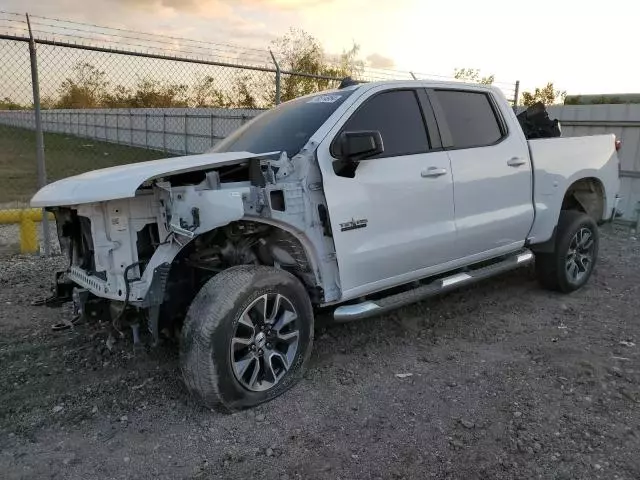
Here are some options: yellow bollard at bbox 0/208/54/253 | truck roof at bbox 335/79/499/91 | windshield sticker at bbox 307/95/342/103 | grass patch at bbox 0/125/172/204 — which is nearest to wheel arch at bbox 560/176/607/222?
truck roof at bbox 335/79/499/91

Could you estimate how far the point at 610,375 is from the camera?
12.6ft

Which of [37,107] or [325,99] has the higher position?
[37,107]

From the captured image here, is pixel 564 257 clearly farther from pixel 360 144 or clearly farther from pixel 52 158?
pixel 52 158

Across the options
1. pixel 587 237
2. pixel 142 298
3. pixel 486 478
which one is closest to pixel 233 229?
pixel 142 298

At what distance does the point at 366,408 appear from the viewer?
3.40 meters

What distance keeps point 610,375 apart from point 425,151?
2.07 metres

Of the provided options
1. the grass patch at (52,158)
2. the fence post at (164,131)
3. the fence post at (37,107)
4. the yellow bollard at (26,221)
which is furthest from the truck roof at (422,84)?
the fence post at (164,131)

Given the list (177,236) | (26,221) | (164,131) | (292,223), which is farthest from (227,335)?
(164,131)

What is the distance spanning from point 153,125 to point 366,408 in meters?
23.6

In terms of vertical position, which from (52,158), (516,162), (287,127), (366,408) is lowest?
(366,408)

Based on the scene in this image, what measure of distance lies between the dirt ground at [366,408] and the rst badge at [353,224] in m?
1.04

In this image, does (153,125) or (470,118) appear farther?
(153,125)

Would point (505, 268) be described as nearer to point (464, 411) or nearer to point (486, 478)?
point (464, 411)

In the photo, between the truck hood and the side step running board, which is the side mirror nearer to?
the truck hood
